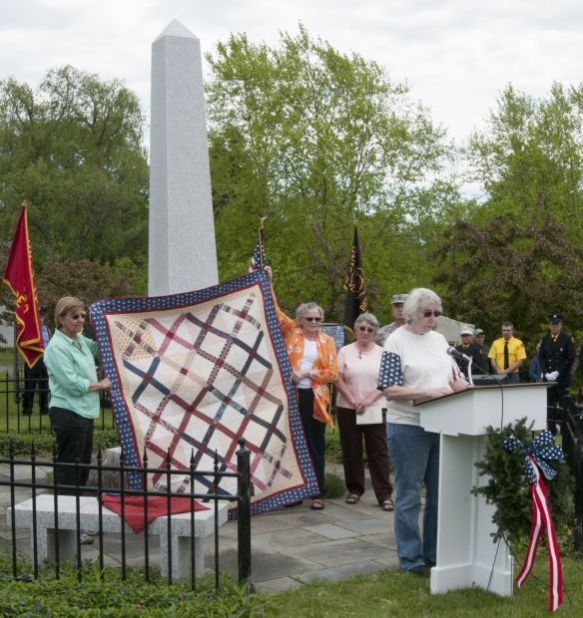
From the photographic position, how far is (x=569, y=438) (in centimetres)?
659

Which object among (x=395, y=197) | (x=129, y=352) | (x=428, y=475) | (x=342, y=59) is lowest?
(x=428, y=475)

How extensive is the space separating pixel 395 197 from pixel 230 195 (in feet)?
18.0

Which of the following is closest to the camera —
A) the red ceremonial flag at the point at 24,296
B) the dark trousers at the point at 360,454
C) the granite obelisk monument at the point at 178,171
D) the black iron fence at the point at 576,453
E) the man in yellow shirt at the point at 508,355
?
the black iron fence at the point at 576,453

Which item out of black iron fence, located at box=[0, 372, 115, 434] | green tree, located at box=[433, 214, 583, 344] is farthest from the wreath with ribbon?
green tree, located at box=[433, 214, 583, 344]

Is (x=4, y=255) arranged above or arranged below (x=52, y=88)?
below

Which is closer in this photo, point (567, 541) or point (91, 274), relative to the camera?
point (567, 541)

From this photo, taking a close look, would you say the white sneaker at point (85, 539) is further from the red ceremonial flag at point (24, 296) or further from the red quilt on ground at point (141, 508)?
the red ceremonial flag at point (24, 296)

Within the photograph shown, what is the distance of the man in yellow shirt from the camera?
50.4 ft

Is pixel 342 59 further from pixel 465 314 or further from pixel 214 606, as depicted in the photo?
pixel 214 606

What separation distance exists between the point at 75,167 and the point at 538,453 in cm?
3447

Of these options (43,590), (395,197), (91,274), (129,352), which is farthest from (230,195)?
(43,590)

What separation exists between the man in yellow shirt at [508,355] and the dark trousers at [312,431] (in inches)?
312

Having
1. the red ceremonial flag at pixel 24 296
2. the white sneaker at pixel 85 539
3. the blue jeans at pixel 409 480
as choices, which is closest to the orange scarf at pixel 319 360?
the blue jeans at pixel 409 480

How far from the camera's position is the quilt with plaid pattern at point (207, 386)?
675 centimetres
